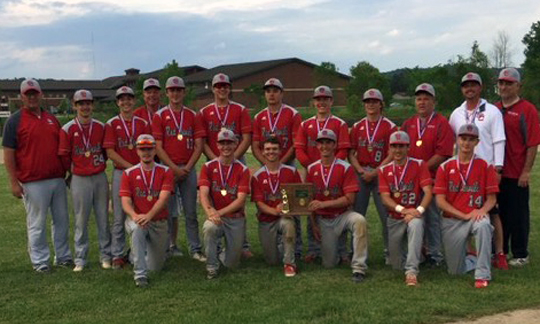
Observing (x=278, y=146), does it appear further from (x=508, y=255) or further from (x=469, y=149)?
(x=508, y=255)

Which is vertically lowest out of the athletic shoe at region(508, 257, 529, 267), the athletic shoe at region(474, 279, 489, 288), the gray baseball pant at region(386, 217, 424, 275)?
the athletic shoe at region(508, 257, 529, 267)

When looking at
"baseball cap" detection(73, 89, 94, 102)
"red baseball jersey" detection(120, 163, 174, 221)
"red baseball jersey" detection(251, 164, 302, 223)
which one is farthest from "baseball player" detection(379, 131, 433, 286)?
"baseball cap" detection(73, 89, 94, 102)

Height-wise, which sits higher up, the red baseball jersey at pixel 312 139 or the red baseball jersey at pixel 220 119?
the red baseball jersey at pixel 220 119

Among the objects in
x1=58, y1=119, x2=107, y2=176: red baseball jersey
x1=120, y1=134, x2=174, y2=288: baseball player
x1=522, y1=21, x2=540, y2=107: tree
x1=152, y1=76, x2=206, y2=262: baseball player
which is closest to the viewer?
x1=120, y1=134, x2=174, y2=288: baseball player

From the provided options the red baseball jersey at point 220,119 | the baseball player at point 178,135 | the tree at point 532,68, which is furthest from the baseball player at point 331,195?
the tree at point 532,68

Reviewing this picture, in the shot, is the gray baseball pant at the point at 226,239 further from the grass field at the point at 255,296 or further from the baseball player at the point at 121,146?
the baseball player at the point at 121,146

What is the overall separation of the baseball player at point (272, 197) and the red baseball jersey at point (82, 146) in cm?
191

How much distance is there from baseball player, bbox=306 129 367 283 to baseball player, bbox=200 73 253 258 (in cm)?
106

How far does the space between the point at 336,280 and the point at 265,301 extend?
3.38ft

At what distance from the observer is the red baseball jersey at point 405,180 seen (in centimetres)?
661

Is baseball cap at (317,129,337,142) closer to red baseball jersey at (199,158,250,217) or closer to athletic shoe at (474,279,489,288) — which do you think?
red baseball jersey at (199,158,250,217)

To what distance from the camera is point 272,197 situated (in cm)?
693

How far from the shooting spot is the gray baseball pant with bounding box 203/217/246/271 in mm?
6629

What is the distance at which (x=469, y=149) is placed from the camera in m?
6.40
